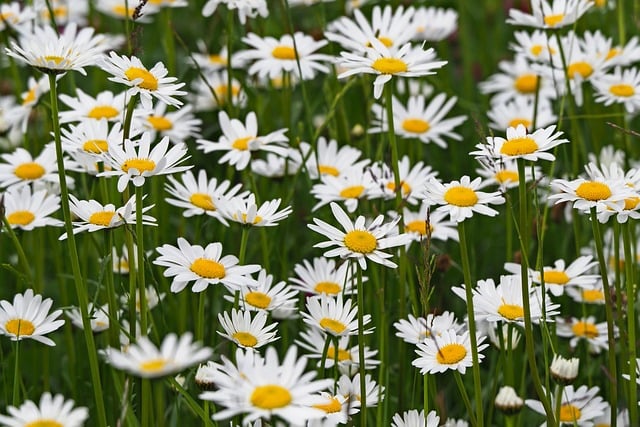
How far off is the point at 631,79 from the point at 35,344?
5.03 ft

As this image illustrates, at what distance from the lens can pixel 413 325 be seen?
170cm

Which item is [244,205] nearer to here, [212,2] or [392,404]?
[392,404]

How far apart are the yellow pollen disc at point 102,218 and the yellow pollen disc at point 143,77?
21cm

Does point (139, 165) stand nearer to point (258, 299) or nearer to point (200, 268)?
point (200, 268)

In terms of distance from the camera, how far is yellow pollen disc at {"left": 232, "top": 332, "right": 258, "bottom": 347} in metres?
1.56

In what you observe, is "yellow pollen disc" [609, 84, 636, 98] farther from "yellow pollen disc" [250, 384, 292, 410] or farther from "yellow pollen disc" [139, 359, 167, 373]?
"yellow pollen disc" [139, 359, 167, 373]

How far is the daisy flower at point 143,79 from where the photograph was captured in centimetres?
160

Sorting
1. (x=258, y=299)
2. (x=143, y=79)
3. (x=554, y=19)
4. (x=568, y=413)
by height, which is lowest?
(x=568, y=413)

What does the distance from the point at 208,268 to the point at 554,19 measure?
1242 mm

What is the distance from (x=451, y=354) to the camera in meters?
1.59

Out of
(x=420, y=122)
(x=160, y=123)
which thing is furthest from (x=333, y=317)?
(x=420, y=122)

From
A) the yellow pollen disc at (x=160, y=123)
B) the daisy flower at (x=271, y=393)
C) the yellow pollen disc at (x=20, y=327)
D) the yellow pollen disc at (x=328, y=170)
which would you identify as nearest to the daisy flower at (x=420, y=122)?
the yellow pollen disc at (x=328, y=170)

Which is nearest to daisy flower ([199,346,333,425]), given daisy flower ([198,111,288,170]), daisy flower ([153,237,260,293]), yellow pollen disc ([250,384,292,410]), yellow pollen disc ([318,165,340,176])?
yellow pollen disc ([250,384,292,410])

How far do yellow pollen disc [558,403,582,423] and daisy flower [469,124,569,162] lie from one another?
451 millimetres
